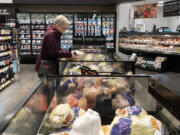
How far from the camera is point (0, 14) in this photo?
9.87 m

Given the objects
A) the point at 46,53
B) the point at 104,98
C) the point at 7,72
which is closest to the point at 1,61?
the point at 7,72

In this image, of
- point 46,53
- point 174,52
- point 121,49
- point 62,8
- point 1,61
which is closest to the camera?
point 46,53

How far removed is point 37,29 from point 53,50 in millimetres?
7420

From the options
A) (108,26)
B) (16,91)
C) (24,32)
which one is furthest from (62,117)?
(24,32)

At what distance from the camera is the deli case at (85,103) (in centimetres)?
134

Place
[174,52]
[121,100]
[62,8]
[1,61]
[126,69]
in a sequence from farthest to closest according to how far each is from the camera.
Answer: [62,8]
[174,52]
[1,61]
[126,69]
[121,100]

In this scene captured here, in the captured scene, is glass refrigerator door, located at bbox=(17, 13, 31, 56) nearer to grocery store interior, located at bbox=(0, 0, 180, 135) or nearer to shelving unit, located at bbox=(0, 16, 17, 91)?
grocery store interior, located at bbox=(0, 0, 180, 135)

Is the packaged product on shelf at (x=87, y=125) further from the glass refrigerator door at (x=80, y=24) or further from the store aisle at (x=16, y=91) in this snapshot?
the glass refrigerator door at (x=80, y=24)

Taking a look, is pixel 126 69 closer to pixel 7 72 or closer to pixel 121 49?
pixel 7 72

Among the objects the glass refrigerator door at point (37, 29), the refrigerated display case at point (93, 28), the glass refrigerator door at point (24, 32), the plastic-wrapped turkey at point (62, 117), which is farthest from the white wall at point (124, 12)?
the plastic-wrapped turkey at point (62, 117)

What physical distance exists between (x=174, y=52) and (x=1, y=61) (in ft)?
18.0

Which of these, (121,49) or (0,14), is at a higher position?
(0,14)

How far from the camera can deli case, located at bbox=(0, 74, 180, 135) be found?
1.34 metres

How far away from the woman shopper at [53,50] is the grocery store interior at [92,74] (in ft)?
0.08
